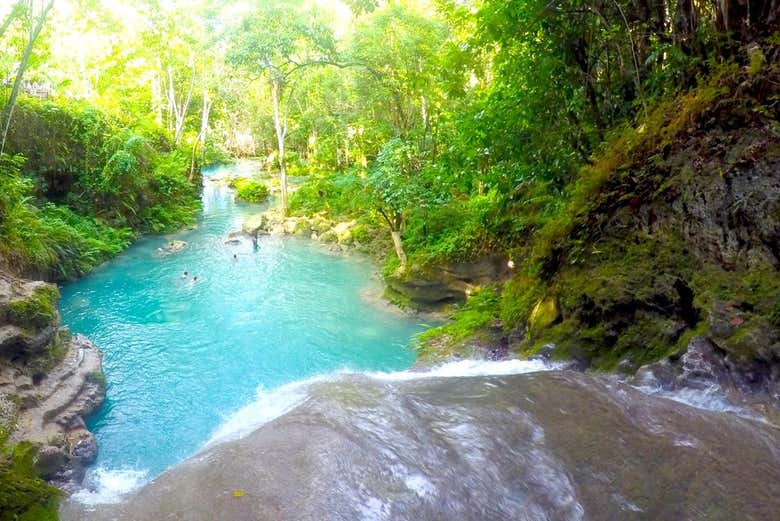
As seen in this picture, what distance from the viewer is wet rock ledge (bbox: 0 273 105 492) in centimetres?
628

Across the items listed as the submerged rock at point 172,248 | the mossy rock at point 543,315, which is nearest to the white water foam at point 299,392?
the mossy rock at point 543,315

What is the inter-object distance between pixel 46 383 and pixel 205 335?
4.08m

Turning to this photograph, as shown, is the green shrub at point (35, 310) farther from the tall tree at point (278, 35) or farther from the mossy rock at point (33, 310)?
the tall tree at point (278, 35)

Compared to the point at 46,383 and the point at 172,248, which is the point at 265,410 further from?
the point at 172,248

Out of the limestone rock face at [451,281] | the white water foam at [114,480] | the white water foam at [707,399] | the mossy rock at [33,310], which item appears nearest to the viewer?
the white water foam at [707,399]

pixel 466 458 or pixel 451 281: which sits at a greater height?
pixel 466 458

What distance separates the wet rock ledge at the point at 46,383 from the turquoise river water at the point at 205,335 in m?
0.45

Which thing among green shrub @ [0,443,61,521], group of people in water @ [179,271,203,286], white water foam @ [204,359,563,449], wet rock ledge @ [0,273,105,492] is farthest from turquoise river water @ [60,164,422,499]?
white water foam @ [204,359,563,449]

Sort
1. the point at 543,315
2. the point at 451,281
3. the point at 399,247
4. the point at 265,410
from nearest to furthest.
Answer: the point at 265,410, the point at 543,315, the point at 451,281, the point at 399,247

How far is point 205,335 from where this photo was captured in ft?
37.9

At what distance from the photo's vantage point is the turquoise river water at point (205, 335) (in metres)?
8.00

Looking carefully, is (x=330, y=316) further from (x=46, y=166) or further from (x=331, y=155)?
(x=331, y=155)

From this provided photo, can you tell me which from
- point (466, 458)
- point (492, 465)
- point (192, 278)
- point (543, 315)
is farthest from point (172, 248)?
point (492, 465)

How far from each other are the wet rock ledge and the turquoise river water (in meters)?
0.45
